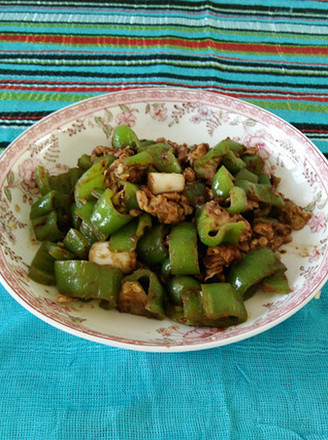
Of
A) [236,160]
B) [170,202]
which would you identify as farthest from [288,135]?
[170,202]

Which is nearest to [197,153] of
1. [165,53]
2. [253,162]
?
[253,162]

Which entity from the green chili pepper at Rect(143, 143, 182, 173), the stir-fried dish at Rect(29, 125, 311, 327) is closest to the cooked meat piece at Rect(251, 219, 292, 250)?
the stir-fried dish at Rect(29, 125, 311, 327)

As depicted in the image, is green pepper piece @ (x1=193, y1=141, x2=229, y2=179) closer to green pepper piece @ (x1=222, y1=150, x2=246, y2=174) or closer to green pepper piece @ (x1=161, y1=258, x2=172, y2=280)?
green pepper piece @ (x1=222, y1=150, x2=246, y2=174)

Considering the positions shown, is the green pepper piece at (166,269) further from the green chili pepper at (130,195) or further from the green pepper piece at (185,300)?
the green chili pepper at (130,195)

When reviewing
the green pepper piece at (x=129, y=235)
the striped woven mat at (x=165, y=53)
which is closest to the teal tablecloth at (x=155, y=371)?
the striped woven mat at (x=165, y=53)

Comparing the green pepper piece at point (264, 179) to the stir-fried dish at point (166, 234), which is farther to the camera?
the green pepper piece at point (264, 179)

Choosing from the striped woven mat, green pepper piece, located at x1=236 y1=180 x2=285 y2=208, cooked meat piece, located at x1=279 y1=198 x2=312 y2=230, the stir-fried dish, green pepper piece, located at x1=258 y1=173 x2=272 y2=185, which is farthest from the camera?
the striped woven mat
